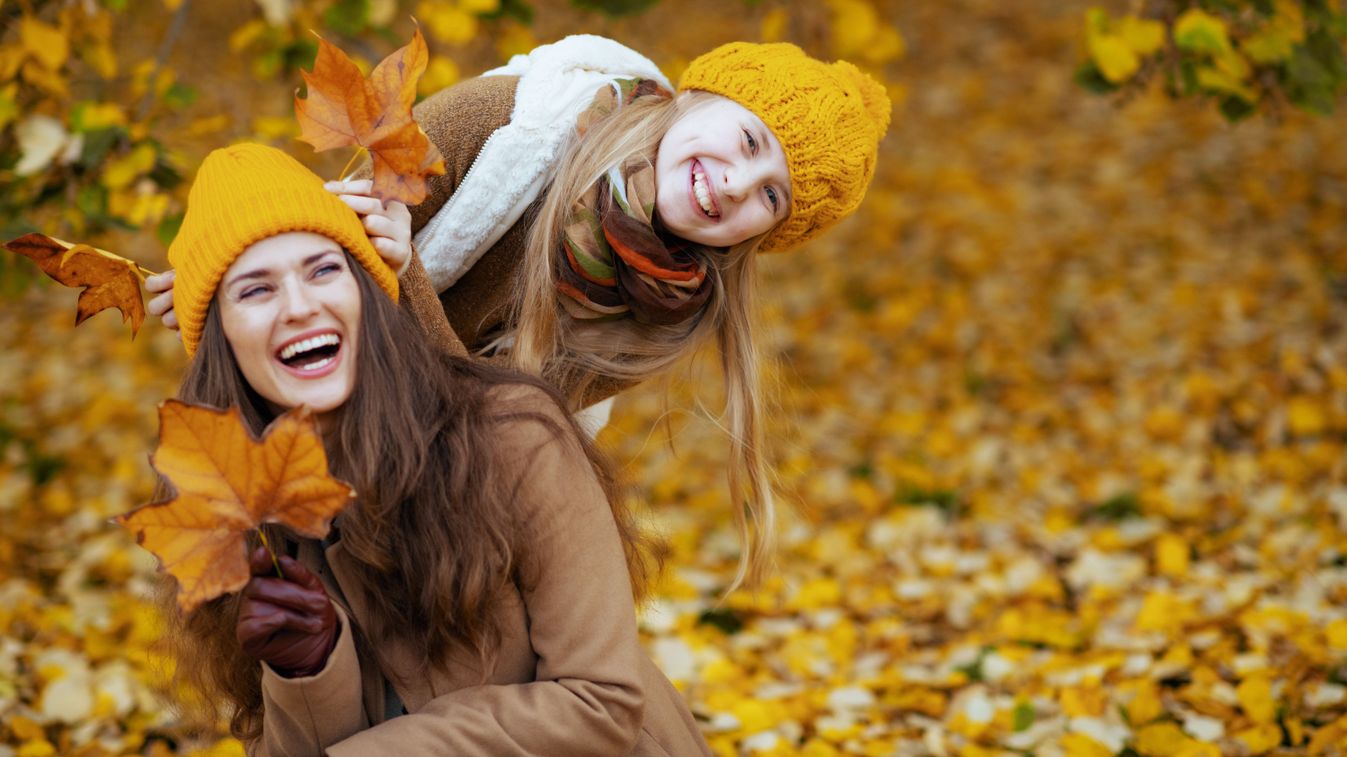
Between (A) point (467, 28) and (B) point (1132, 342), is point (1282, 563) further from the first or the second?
(A) point (467, 28)

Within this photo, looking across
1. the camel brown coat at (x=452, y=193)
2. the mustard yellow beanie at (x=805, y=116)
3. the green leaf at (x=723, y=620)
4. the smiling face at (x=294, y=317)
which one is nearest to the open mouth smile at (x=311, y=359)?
the smiling face at (x=294, y=317)

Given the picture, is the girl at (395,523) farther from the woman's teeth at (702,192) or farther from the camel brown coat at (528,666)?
the woman's teeth at (702,192)

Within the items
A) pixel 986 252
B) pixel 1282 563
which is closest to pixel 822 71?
pixel 1282 563

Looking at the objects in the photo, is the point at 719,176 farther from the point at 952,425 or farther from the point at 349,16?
the point at 952,425

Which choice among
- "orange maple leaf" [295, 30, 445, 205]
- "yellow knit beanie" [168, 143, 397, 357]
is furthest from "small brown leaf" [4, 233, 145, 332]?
"orange maple leaf" [295, 30, 445, 205]

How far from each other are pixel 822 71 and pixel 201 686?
1.48m

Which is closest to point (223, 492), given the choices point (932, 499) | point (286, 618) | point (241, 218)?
point (286, 618)

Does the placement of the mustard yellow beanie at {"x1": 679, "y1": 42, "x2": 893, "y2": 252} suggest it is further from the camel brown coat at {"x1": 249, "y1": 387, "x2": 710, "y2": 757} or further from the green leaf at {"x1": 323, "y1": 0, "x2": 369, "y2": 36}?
the green leaf at {"x1": 323, "y1": 0, "x2": 369, "y2": 36}

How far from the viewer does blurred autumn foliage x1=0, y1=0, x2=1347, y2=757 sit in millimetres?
2766

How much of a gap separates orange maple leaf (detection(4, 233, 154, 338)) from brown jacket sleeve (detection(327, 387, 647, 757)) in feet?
1.95

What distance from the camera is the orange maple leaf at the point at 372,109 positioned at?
5.73 ft

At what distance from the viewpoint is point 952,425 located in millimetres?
4637

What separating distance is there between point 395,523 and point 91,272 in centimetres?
59

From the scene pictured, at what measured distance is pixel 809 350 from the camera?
5.41 m
